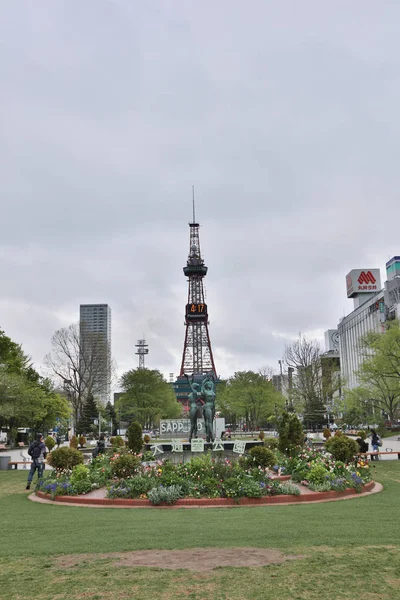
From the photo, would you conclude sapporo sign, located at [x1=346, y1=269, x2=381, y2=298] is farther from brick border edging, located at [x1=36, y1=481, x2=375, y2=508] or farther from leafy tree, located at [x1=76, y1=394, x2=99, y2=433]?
brick border edging, located at [x1=36, y1=481, x2=375, y2=508]

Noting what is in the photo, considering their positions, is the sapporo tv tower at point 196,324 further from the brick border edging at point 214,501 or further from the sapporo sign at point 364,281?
the brick border edging at point 214,501

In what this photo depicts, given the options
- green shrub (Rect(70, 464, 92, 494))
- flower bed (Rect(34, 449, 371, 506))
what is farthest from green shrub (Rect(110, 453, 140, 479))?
green shrub (Rect(70, 464, 92, 494))

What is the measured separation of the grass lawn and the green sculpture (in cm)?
1472

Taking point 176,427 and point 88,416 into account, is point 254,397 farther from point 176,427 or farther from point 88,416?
point 88,416

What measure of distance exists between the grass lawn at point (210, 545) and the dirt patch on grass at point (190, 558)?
186mm

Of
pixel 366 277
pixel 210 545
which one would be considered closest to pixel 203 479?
pixel 210 545

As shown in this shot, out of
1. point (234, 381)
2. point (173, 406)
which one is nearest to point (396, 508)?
point (234, 381)

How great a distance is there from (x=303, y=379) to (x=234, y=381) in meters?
12.3

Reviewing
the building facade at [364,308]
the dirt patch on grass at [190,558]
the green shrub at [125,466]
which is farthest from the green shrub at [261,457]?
the building facade at [364,308]

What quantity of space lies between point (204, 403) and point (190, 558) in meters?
21.6

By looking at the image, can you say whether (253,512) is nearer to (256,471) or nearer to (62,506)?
(256,471)

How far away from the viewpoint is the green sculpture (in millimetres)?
29125

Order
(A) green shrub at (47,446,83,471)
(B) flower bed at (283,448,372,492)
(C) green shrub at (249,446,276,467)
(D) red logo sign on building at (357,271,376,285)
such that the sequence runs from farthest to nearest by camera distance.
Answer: (D) red logo sign on building at (357,271,376,285)
(A) green shrub at (47,446,83,471)
(C) green shrub at (249,446,276,467)
(B) flower bed at (283,448,372,492)

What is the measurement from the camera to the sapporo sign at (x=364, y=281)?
124312 millimetres
